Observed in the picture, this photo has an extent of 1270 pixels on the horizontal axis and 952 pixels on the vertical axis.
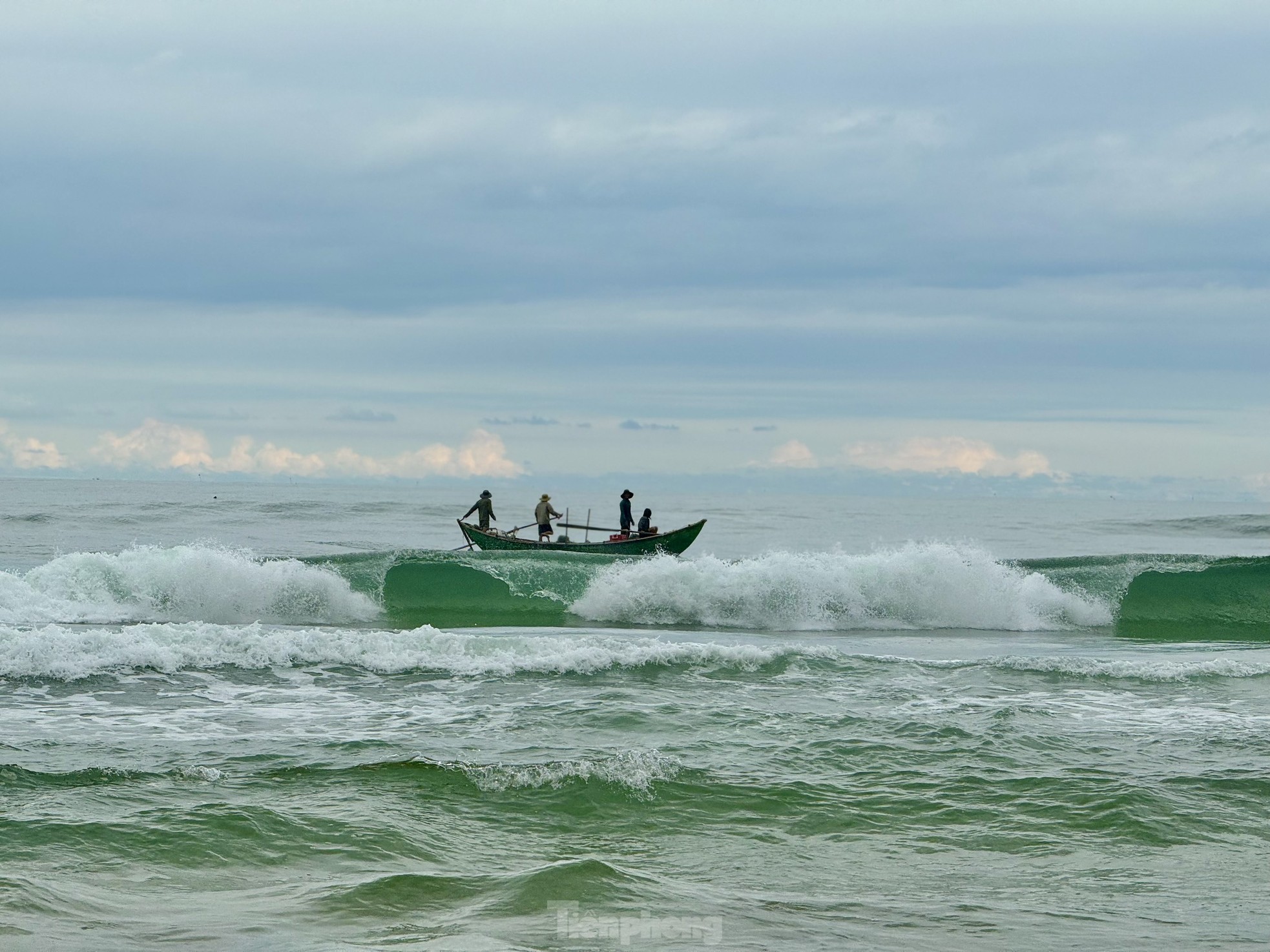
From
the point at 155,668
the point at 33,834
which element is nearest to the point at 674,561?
the point at 155,668

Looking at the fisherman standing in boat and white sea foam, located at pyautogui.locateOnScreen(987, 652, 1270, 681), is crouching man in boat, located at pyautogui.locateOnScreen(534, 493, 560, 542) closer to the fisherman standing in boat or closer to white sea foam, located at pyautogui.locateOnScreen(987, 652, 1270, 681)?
the fisherman standing in boat

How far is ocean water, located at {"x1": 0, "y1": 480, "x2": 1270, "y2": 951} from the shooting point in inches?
221

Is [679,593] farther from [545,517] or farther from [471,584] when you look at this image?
[545,517]

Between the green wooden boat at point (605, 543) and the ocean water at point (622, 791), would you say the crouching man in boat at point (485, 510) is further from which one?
the ocean water at point (622, 791)

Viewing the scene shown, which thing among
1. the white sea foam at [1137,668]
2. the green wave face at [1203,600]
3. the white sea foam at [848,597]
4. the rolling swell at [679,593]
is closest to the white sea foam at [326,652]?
the white sea foam at [1137,668]

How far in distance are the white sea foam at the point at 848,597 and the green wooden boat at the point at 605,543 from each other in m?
6.63

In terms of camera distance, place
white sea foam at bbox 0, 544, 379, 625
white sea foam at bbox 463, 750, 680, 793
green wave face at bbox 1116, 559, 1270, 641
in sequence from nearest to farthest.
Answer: white sea foam at bbox 463, 750, 680, 793 < white sea foam at bbox 0, 544, 379, 625 < green wave face at bbox 1116, 559, 1270, 641

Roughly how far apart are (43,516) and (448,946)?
162 ft

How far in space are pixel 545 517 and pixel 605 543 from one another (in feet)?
10.8

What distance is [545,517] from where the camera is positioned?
3319cm

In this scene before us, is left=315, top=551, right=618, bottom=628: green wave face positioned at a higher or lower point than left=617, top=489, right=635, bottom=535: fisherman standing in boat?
lower

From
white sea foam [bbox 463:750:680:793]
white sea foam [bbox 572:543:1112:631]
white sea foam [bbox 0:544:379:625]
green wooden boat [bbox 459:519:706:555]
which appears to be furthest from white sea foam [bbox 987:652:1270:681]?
green wooden boat [bbox 459:519:706:555]

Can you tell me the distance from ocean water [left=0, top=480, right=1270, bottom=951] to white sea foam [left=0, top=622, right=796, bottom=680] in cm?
5

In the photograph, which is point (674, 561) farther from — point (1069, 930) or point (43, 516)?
point (43, 516)
